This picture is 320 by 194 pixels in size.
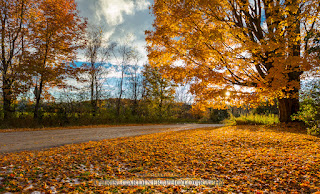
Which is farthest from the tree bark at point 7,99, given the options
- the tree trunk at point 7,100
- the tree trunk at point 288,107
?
the tree trunk at point 288,107

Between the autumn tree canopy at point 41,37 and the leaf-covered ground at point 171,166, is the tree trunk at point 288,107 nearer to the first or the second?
the leaf-covered ground at point 171,166

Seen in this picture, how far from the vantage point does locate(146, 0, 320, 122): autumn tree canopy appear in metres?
6.52

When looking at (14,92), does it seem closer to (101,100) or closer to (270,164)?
(101,100)

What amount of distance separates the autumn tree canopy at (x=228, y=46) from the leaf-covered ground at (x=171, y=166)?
2.49m

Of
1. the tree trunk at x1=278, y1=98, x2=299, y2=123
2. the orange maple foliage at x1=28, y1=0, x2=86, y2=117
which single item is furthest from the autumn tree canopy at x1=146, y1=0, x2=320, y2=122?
the orange maple foliage at x1=28, y1=0, x2=86, y2=117

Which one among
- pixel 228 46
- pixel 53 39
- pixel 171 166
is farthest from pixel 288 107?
pixel 53 39

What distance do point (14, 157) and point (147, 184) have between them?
3117 mm

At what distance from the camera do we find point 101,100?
47.8ft

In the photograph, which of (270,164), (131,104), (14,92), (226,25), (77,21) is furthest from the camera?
(131,104)

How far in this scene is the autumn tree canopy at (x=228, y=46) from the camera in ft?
21.4

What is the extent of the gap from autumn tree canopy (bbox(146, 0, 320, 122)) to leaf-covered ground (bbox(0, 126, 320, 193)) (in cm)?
249

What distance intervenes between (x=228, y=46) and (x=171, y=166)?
5.78 metres

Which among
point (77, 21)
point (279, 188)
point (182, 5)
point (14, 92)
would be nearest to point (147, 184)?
point (279, 188)

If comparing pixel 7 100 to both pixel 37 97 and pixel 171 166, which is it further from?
pixel 171 166
